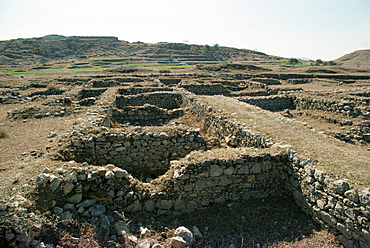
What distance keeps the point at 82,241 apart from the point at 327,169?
15.4 ft

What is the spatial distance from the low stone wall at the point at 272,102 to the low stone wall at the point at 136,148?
26.0 feet

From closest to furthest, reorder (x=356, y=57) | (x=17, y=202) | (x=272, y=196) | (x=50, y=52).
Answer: (x=17, y=202), (x=272, y=196), (x=356, y=57), (x=50, y=52)

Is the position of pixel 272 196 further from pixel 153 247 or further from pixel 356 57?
pixel 356 57

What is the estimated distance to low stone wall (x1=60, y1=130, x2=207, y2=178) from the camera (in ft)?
20.9

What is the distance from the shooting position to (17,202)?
3.53m

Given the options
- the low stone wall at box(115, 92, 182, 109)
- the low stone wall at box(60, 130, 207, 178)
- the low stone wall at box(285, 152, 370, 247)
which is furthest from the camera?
the low stone wall at box(115, 92, 182, 109)

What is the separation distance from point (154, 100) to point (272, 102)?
7852mm

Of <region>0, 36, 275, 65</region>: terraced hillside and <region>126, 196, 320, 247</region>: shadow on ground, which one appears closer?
<region>126, 196, 320, 247</region>: shadow on ground

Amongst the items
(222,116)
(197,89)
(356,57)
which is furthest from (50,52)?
(356,57)

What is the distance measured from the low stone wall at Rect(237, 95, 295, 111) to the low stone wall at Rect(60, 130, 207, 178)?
A: 7938 mm

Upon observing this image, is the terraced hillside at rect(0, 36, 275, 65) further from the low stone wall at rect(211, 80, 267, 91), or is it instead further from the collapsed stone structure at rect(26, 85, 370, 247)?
the collapsed stone structure at rect(26, 85, 370, 247)

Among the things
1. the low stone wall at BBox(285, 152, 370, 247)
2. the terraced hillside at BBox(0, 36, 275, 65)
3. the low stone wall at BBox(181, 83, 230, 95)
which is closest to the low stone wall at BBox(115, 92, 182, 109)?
the low stone wall at BBox(181, 83, 230, 95)

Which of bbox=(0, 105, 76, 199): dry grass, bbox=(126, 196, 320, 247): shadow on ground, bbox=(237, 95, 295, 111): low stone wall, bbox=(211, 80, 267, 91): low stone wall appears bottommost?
bbox=(126, 196, 320, 247): shadow on ground

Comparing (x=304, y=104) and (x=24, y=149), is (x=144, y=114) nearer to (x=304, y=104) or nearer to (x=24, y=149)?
(x=24, y=149)
